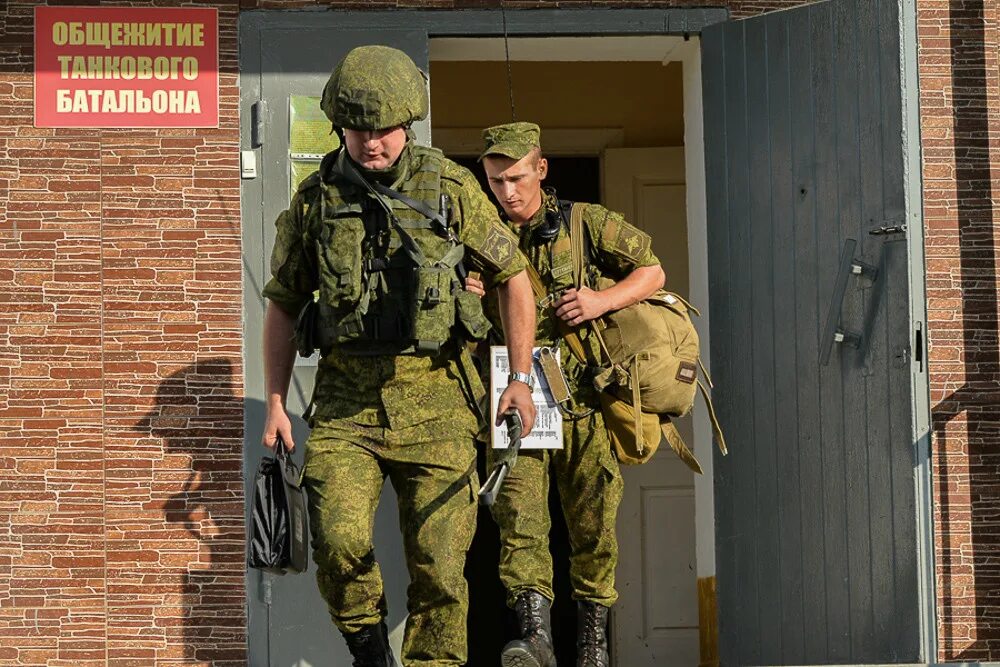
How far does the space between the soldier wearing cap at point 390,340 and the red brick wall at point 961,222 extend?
9.61 ft

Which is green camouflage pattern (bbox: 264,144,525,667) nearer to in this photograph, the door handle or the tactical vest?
the tactical vest

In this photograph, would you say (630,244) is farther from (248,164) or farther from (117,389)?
(117,389)

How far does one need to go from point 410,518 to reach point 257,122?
105 inches

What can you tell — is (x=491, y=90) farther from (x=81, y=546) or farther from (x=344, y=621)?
(x=344, y=621)

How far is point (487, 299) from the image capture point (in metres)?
7.05

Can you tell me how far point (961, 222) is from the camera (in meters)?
8.37

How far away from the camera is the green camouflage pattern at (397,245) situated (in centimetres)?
602

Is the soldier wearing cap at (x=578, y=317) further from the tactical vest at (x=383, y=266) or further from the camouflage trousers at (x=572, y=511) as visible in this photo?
the tactical vest at (x=383, y=266)

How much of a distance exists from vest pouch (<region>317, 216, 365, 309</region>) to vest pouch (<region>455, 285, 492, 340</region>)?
36cm

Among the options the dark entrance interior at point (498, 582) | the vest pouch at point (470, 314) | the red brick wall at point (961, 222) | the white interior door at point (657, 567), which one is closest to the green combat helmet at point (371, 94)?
the vest pouch at point (470, 314)

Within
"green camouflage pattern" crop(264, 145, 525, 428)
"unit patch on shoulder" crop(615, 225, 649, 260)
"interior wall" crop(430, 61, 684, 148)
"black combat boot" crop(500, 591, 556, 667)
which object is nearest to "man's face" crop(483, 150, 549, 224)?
"unit patch on shoulder" crop(615, 225, 649, 260)

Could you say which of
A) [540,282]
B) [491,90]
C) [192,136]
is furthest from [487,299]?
[491,90]

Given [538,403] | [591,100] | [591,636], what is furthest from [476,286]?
[591,100]

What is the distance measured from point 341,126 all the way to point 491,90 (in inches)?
187
